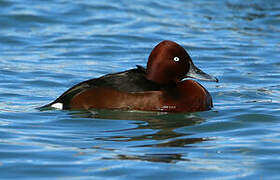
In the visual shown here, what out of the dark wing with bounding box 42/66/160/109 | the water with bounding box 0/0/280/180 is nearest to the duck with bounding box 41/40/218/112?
the dark wing with bounding box 42/66/160/109

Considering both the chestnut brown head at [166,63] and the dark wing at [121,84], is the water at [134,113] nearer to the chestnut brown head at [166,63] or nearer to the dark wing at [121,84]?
the dark wing at [121,84]

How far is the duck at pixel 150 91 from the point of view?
7402 millimetres

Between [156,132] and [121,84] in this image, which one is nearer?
[156,132]

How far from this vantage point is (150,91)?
7.41 meters

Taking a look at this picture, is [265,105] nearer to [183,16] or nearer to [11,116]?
[11,116]

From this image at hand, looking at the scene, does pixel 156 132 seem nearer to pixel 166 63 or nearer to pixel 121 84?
pixel 121 84

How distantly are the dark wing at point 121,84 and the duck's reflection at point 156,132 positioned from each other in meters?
0.24

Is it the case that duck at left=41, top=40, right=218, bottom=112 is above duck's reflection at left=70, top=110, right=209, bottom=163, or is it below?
above

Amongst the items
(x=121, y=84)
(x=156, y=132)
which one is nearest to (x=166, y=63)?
(x=121, y=84)

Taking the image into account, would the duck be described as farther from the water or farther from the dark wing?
the water

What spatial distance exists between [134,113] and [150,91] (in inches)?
11.1

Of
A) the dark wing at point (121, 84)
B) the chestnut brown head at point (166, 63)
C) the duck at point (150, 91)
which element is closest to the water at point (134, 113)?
the duck at point (150, 91)

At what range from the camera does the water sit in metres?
5.50

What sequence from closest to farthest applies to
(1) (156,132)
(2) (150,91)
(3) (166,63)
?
1. (1) (156,132)
2. (2) (150,91)
3. (3) (166,63)
